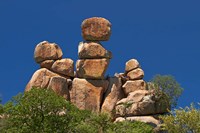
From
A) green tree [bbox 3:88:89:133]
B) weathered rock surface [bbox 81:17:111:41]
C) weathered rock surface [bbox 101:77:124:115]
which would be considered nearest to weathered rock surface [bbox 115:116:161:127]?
weathered rock surface [bbox 101:77:124:115]

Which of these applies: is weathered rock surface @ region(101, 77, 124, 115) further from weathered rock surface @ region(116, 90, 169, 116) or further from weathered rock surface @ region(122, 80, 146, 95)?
weathered rock surface @ region(116, 90, 169, 116)

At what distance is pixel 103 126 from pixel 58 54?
23399 millimetres

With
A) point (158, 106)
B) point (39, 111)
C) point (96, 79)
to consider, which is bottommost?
point (39, 111)

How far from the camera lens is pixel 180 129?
1742 inches

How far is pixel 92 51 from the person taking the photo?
62.6 meters

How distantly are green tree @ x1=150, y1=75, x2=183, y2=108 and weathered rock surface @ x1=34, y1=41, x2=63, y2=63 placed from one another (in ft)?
47.0

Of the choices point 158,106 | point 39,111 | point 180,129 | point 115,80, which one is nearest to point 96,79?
point 115,80

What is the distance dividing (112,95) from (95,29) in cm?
900

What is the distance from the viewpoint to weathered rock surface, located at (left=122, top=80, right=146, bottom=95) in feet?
206

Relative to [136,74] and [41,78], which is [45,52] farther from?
[136,74]

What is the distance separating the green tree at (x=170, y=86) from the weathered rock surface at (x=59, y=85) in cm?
1291

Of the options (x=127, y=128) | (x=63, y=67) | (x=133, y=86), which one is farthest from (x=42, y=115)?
(x=133, y=86)

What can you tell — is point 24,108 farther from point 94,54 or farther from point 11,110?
point 94,54

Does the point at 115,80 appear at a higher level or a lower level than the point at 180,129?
higher
